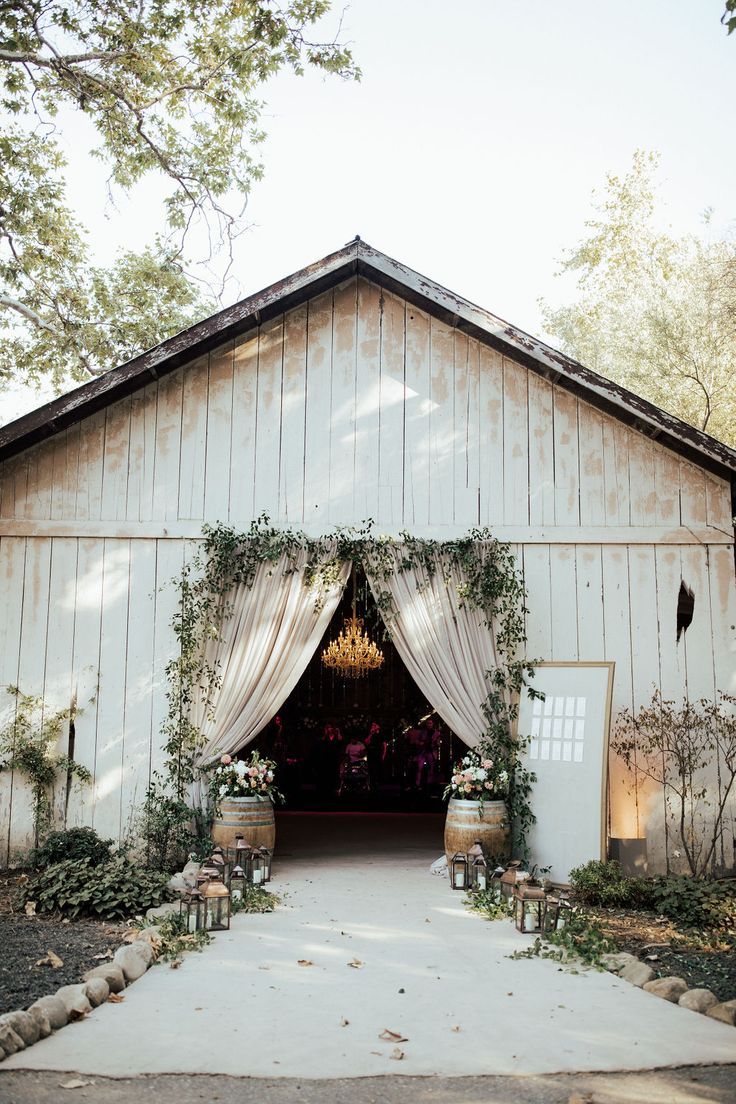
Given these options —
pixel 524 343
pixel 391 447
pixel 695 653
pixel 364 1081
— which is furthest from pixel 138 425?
pixel 364 1081

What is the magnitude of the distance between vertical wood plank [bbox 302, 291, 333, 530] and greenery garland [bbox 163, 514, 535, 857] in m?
0.29

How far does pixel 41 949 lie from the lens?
5.62 metres

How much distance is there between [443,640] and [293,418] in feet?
8.16

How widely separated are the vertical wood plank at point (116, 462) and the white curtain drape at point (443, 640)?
2381 mm

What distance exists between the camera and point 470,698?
28.0ft

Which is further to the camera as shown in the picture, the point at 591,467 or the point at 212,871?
the point at 591,467

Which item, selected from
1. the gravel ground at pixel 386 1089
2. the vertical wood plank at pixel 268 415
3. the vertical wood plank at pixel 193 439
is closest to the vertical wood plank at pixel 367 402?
the vertical wood plank at pixel 268 415

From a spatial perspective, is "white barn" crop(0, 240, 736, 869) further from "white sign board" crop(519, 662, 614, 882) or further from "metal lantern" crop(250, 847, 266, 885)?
"metal lantern" crop(250, 847, 266, 885)

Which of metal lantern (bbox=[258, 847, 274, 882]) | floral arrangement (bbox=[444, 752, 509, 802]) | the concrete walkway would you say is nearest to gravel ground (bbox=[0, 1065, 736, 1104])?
the concrete walkway

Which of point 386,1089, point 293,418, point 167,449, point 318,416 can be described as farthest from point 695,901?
point 167,449

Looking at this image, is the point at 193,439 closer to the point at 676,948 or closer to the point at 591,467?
the point at 591,467

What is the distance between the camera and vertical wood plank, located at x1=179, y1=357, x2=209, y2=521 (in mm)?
8750

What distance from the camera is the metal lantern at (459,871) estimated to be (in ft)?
25.3

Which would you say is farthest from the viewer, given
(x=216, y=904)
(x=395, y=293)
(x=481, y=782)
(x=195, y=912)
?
(x=395, y=293)
